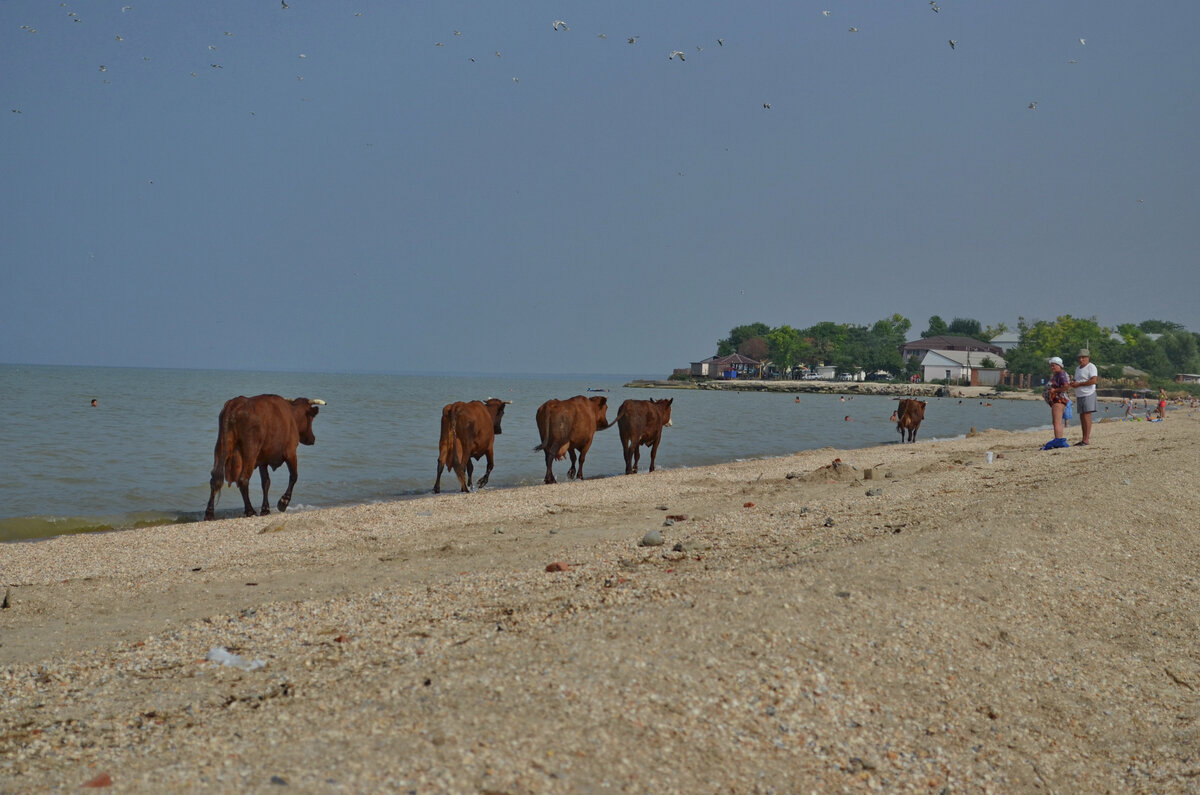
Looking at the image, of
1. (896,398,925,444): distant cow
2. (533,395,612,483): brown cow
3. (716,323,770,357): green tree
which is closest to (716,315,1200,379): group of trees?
(716,323,770,357): green tree

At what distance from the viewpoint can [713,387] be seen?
12631cm

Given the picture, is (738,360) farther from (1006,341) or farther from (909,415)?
(909,415)

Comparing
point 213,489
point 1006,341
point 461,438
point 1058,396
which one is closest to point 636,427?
point 461,438

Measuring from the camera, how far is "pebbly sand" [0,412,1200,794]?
3.37 metres

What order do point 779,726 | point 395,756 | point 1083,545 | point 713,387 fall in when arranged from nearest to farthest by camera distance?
point 395,756, point 779,726, point 1083,545, point 713,387

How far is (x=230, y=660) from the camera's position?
4773 mm

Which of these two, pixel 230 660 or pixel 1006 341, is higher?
pixel 1006 341

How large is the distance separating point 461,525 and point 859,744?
296 inches

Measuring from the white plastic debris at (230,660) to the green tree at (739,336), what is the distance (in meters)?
162

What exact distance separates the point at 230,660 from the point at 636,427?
49.3 feet

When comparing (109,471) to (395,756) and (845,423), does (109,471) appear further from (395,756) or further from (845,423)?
(845,423)

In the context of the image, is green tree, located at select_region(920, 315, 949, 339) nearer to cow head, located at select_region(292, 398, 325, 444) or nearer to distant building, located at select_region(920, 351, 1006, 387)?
distant building, located at select_region(920, 351, 1006, 387)

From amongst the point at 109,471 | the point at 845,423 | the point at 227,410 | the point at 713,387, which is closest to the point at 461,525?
the point at 227,410

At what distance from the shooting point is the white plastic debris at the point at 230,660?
466cm
